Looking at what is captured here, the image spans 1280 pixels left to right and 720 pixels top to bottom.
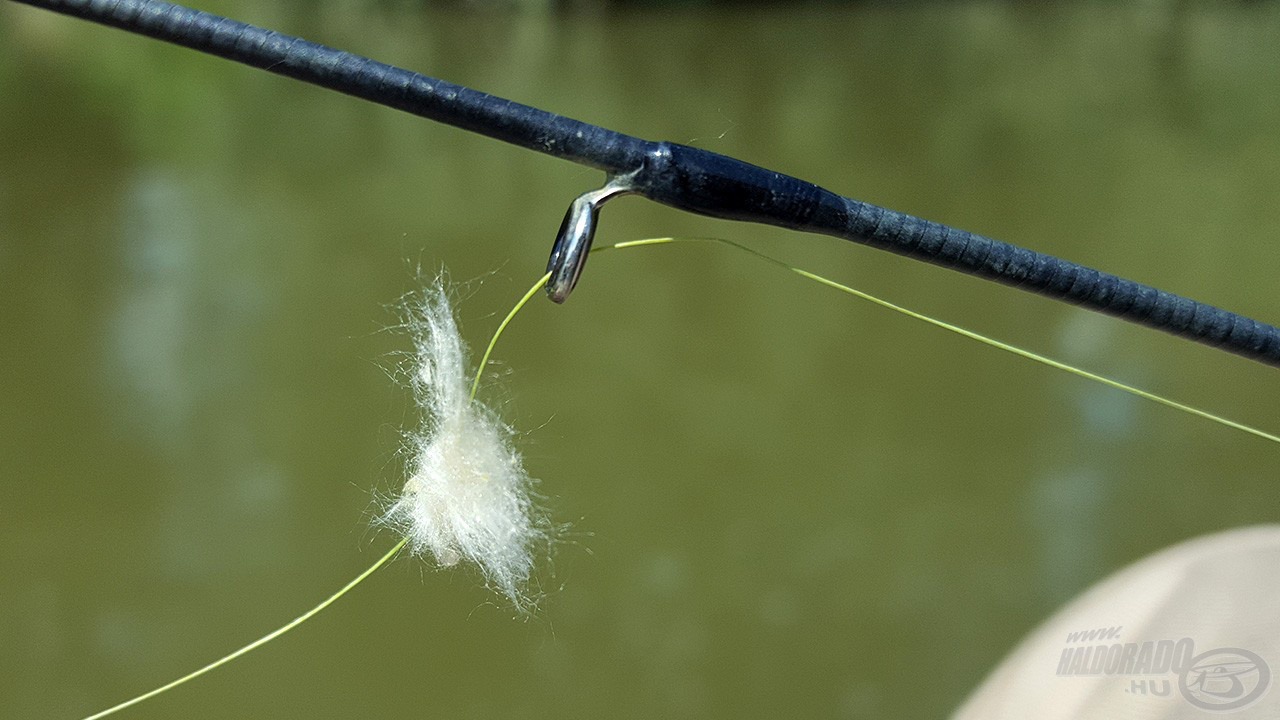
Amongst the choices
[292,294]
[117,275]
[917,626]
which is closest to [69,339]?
[117,275]

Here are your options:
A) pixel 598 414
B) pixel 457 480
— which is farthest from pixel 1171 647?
pixel 598 414

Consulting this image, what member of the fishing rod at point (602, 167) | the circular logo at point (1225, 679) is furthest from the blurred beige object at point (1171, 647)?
the fishing rod at point (602, 167)

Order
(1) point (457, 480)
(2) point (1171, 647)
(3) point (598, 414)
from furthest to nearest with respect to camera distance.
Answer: (3) point (598, 414)
(2) point (1171, 647)
(1) point (457, 480)

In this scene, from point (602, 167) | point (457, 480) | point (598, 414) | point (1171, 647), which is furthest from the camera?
point (598, 414)

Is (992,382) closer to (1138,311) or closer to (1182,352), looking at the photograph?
(1182,352)

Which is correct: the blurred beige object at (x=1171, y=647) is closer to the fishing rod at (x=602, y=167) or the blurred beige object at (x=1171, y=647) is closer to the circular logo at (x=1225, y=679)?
the circular logo at (x=1225, y=679)

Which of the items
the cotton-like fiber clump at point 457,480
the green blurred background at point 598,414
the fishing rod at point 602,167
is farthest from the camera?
the green blurred background at point 598,414

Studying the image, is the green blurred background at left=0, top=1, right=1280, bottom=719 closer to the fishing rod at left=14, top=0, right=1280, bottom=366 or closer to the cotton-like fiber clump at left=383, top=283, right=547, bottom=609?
the cotton-like fiber clump at left=383, top=283, right=547, bottom=609

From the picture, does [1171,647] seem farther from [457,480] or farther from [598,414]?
[598,414]
